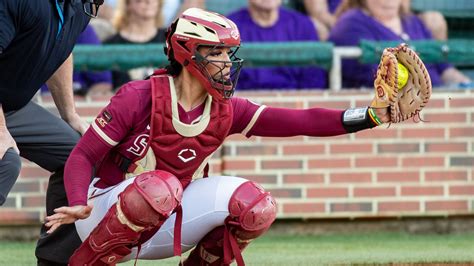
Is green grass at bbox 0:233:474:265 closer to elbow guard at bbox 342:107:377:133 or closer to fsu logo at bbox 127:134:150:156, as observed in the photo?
elbow guard at bbox 342:107:377:133

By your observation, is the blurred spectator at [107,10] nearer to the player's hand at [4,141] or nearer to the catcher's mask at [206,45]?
the catcher's mask at [206,45]

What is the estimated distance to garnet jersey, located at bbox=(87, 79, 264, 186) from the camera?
15.6ft

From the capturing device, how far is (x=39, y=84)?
502 cm

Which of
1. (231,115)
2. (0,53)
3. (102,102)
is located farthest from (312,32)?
(0,53)

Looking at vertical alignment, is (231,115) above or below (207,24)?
below

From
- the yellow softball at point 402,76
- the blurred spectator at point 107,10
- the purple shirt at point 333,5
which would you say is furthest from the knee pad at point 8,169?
the purple shirt at point 333,5

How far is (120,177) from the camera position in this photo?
5.06 m

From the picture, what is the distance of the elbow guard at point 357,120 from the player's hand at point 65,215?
1.21 meters

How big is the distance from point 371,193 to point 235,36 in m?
2.73

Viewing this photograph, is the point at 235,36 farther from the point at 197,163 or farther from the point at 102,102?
the point at 102,102

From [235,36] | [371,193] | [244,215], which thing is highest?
[235,36]

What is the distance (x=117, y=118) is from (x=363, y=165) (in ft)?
9.60

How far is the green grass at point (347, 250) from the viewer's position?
6160mm

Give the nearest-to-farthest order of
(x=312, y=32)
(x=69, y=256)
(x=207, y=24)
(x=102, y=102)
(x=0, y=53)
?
(x=0, y=53), (x=207, y=24), (x=69, y=256), (x=102, y=102), (x=312, y=32)
